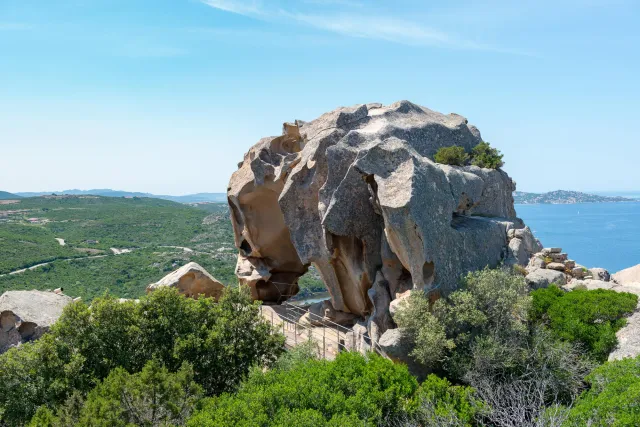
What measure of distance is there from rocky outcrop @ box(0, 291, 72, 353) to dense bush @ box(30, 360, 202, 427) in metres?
10.1

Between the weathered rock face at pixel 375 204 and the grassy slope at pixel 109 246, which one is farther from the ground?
the weathered rock face at pixel 375 204

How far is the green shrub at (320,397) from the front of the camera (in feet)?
49.1

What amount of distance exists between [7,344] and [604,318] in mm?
27401

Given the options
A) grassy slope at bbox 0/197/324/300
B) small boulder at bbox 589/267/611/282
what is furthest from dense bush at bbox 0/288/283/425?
grassy slope at bbox 0/197/324/300

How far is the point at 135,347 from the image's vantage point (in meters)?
20.4

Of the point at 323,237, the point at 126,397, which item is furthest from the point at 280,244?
the point at 126,397

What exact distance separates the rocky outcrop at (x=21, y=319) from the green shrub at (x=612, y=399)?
74.7ft

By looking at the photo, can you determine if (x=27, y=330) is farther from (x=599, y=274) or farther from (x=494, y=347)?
(x=599, y=274)

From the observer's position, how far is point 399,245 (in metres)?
22.0

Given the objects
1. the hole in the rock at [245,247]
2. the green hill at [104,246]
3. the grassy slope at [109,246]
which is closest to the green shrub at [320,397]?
the hole in the rock at [245,247]

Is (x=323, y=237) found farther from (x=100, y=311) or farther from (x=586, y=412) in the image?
(x=586, y=412)

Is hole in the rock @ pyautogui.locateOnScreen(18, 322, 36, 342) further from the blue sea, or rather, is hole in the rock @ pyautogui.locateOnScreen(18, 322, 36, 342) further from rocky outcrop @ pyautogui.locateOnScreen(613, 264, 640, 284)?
the blue sea

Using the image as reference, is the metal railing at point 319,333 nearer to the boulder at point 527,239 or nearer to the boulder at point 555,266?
the boulder at point 527,239

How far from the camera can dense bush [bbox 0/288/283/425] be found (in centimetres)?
1817
